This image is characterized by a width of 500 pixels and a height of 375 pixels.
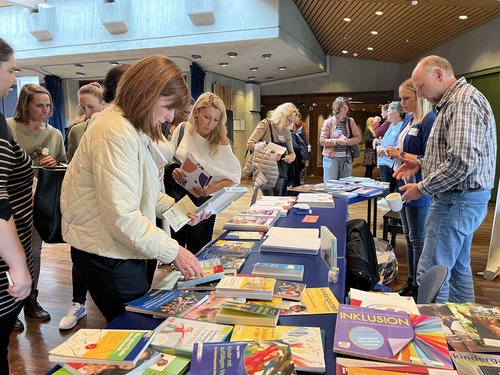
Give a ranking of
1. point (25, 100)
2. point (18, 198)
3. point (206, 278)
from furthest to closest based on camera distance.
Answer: point (25, 100) < point (18, 198) < point (206, 278)

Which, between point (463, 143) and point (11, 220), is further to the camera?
point (463, 143)

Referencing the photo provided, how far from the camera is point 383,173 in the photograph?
4.59 metres

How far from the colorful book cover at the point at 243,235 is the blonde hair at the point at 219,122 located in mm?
694

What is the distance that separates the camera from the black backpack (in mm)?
1656

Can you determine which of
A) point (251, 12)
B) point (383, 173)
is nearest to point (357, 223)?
point (383, 173)

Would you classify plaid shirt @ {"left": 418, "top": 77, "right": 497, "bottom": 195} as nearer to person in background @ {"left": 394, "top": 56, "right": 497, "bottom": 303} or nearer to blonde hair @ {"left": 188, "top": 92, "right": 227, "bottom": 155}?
person in background @ {"left": 394, "top": 56, "right": 497, "bottom": 303}

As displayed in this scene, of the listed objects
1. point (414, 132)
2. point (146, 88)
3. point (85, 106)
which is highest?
point (85, 106)

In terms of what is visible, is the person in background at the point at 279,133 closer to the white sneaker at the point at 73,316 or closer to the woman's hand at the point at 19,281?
the white sneaker at the point at 73,316

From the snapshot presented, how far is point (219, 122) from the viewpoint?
7.81ft

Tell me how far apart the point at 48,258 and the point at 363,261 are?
3.45 meters

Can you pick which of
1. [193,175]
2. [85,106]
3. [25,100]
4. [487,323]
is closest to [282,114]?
[193,175]

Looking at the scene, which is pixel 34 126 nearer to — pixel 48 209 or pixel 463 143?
pixel 48 209

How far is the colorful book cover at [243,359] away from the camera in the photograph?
765 millimetres

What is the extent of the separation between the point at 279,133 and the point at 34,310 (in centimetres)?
280
